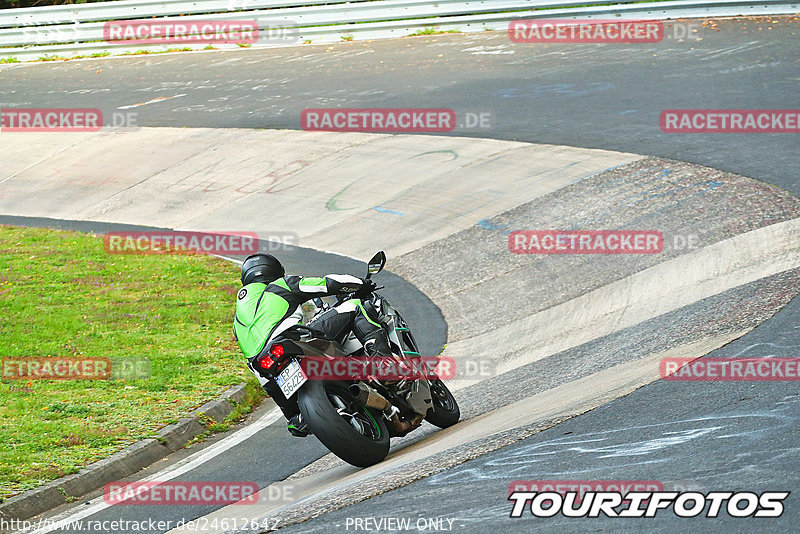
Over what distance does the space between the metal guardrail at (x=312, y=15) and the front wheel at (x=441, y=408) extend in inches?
590

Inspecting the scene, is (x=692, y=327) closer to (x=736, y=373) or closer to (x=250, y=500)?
(x=736, y=373)

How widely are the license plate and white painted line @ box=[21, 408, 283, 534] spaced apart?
180 cm

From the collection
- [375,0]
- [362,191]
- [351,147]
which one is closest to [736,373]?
[362,191]

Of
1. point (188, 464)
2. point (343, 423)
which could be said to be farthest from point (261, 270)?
point (188, 464)

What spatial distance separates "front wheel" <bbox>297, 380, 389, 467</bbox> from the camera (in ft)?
20.5

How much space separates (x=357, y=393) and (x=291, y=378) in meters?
0.57

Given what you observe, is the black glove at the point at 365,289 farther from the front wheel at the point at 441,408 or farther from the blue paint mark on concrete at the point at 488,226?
the blue paint mark on concrete at the point at 488,226

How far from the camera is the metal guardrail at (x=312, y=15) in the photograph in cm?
2062

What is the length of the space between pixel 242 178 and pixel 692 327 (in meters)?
11.6

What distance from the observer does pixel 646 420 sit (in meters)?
6.14

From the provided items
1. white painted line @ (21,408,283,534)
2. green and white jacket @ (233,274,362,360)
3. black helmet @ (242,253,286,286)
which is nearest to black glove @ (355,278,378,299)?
green and white jacket @ (233,274,362,360)

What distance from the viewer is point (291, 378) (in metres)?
6.35

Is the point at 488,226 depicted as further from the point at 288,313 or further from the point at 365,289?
the point at 288,313

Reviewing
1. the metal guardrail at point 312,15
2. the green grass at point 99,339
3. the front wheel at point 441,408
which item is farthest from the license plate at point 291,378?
the metal guardrail at point 312,15
